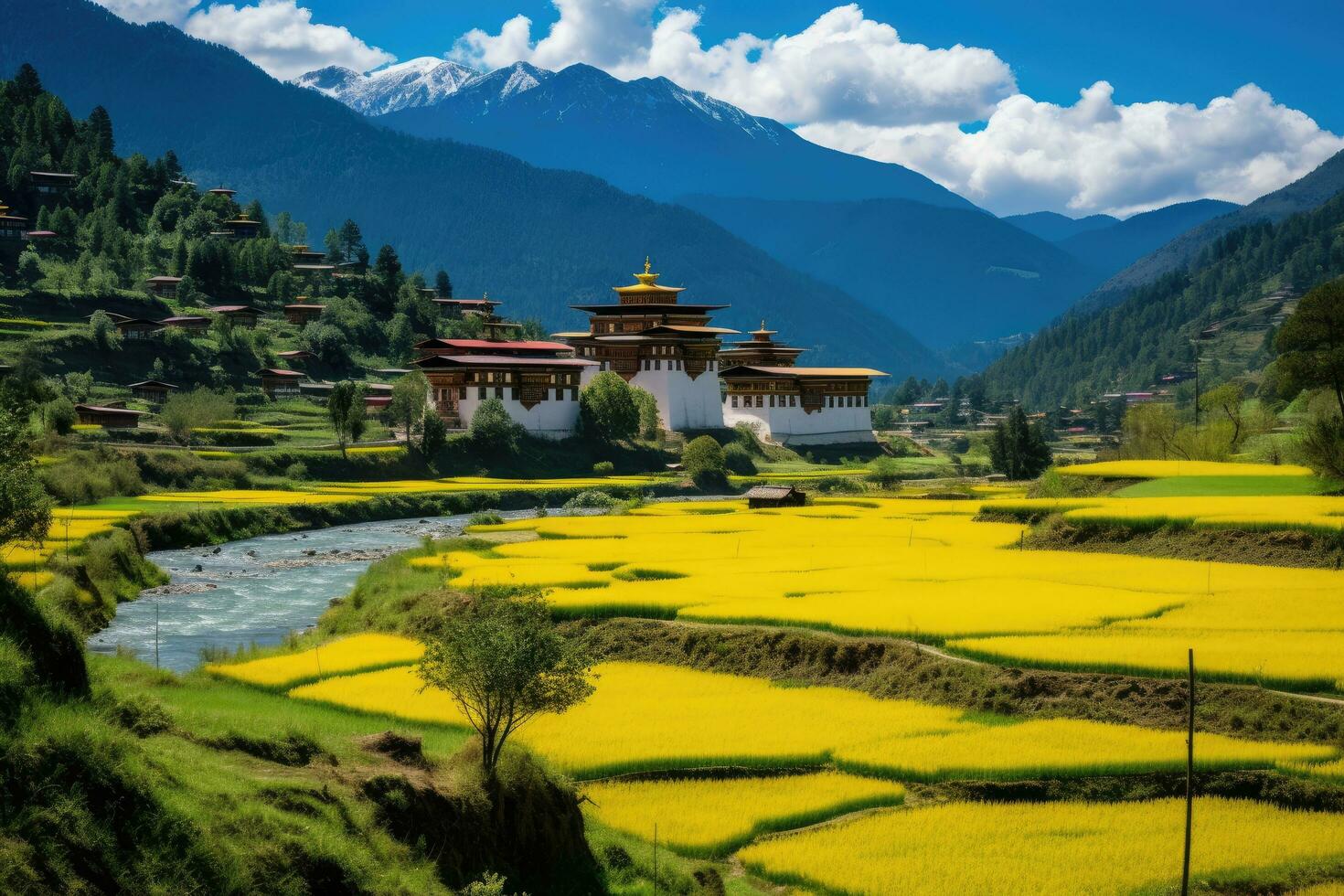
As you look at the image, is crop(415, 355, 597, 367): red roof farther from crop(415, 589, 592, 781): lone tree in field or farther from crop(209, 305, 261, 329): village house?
crop(415, 589, 592, 781): lone tree in field

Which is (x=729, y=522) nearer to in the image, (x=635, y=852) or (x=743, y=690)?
(x=743, y=690)

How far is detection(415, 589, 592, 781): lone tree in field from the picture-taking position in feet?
60.2

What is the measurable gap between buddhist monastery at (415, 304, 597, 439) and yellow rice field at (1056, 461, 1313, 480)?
39.4m

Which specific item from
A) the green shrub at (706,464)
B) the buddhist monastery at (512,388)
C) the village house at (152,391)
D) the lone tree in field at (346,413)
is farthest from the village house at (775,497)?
the village house at (152,391)

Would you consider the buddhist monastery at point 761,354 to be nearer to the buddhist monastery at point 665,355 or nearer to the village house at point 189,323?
the buddhist monastery at point 665,355

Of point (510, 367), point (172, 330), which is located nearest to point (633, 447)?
point (510, 367)

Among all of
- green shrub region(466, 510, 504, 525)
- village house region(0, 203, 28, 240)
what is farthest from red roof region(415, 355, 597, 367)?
village house region(0, 203, 28, 240)

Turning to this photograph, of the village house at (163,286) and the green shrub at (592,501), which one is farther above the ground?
the village house at (163,286)

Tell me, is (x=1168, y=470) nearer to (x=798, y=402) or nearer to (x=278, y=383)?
(x=798, y=402)

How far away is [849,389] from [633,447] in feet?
90.3

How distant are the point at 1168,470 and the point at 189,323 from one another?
225 feet

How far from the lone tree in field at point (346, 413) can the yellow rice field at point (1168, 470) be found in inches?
1433

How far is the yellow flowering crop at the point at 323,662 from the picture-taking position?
27281 mm

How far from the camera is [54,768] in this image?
13.4 meters
